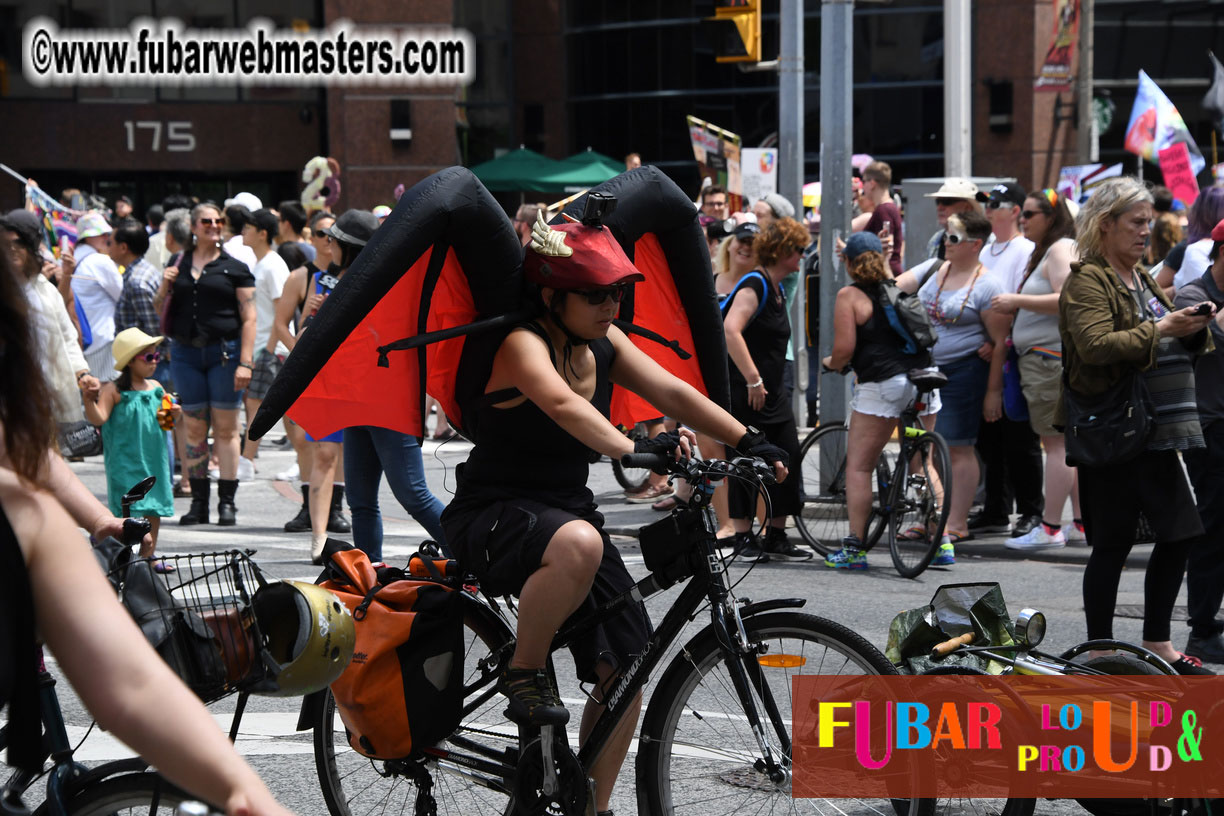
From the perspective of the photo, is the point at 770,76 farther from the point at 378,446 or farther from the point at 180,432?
the point at 378,446

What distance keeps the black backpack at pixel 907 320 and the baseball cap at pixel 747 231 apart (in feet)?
2.95

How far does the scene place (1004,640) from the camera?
13.9 ft

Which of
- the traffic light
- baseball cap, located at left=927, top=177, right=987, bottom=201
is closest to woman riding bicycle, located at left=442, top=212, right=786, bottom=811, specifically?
baseball cap, located at left=927, top=177, right=987, bottom=201

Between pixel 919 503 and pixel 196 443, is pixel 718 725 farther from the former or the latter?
pixel 196 443

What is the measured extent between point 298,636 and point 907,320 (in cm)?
590

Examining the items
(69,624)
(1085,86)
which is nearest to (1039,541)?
(69,624)

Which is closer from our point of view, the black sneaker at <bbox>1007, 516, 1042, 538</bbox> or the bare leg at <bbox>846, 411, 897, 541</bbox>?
the bare leg at <bbox>846, 411, 897, 541</bbox>

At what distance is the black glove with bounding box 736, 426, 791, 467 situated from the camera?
12.5ft

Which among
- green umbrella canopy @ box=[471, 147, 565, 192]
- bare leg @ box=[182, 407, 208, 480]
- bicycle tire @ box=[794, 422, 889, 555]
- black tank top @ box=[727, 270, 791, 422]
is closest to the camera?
black tank top @ box=[727, 270, 791, 422]

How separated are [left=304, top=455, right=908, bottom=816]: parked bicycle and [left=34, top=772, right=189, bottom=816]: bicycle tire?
1208 mm

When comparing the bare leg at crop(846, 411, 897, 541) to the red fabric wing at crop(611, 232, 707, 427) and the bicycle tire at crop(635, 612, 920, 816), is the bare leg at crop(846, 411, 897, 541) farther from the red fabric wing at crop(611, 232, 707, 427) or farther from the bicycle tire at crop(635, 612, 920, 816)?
the bicycle tire at crop(635, 612, 920, 816)

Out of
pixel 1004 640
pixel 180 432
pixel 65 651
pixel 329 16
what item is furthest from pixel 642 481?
pixel 329 16

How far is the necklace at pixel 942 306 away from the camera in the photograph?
9.19 meters

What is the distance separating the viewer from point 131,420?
794 centimetres
